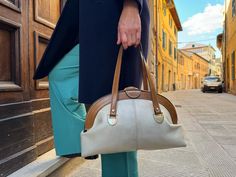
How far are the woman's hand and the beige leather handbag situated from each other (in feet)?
0.23

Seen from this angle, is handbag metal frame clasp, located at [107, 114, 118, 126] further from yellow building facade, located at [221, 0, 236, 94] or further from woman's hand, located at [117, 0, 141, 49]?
yellow building facade, located at [221, 0, 236, 94]

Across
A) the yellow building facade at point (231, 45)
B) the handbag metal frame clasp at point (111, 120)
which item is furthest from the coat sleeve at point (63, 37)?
the yellow building facade at point (231, 45)

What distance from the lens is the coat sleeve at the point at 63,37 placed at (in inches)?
49.8

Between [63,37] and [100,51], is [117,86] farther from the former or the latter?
[63,37]

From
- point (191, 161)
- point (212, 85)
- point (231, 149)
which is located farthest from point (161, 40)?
point (191, 161)

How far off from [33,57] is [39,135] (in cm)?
52

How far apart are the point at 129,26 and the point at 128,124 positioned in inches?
12.9

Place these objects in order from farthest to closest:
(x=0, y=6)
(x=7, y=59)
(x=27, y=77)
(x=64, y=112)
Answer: (x=27, y=77), (x=7, y=59), (x=0, y=6), (x=64, y=112)

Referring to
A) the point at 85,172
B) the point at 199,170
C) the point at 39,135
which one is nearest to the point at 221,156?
the point at 199,170

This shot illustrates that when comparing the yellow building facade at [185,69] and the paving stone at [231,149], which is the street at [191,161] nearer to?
the paving stone at [231,149]

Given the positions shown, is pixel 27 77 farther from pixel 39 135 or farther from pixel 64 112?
pixel 64 112

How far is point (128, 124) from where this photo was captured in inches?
39.5

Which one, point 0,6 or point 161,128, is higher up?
point 0,6

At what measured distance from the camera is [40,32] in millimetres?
2219
